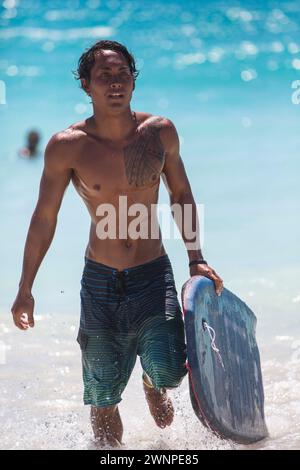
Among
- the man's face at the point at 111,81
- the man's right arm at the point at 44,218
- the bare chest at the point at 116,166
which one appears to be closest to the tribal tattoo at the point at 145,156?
the bare chest at the point at 116,166

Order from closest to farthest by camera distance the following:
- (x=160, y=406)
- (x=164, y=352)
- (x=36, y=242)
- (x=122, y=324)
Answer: (x=164, y=352), (x=122, y=324), (x=36, y=242), (x=160, y=406)

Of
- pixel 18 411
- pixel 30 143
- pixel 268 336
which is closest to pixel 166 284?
pixel 18 411

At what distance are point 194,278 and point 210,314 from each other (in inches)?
7.7

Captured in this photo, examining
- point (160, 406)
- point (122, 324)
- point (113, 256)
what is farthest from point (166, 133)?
point (160, 406)

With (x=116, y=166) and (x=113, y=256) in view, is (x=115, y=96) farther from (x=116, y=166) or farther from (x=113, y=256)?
(x=113, y=256)

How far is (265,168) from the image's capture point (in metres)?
17.0

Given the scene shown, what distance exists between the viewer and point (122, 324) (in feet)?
14.4

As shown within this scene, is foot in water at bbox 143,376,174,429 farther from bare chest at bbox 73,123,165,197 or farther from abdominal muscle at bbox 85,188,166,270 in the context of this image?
bare chest at bbox 73,123,165,197

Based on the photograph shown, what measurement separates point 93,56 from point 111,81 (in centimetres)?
20

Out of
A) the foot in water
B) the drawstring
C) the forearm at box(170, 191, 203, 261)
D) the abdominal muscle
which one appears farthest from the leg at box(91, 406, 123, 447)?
the forearm at box(170, 191, 203, 261)

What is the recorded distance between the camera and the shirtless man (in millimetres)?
4363

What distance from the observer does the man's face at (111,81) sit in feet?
14.5

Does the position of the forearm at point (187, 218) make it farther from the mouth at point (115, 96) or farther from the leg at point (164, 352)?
the mouth at point (115, 96)
